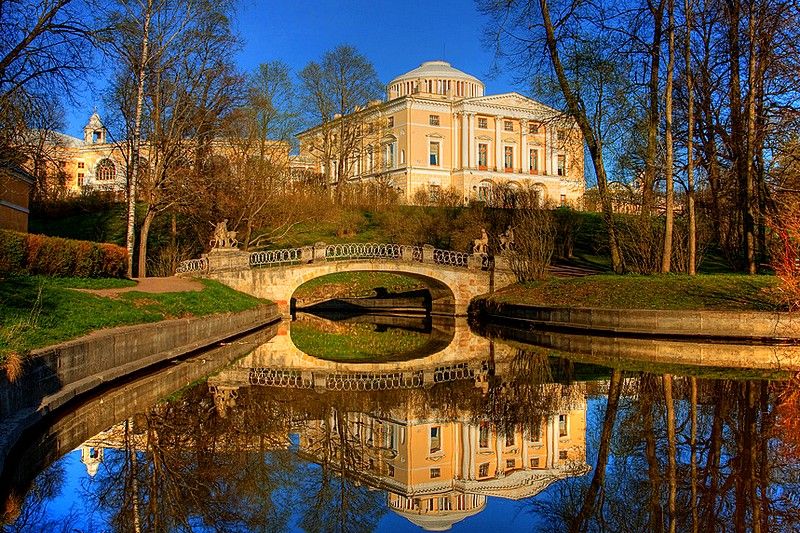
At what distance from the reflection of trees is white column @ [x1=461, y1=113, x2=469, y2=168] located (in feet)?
221

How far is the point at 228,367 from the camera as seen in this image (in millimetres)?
15195

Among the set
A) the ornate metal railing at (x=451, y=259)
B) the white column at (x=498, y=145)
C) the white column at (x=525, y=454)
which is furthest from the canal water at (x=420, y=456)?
the white column at (x=498, y=145)

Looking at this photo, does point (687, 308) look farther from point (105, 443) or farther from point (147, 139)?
point (147, 139)

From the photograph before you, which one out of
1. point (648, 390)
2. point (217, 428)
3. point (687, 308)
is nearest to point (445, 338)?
point (687, 308)

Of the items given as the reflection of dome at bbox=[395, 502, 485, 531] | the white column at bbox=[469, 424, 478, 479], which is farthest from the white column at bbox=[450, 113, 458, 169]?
the reflection of dome at bbox=[395, 502, 485, 531]

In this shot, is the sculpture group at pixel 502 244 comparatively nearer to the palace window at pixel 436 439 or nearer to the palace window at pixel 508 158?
the palace window at pixel 436 439

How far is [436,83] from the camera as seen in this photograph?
83500 millimetres

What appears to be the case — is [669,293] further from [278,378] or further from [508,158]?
[508,158]

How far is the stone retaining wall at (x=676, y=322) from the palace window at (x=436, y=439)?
1276cm

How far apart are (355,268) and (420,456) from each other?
2420 cm

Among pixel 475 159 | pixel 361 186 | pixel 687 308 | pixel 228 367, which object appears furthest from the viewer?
pixel 475 159

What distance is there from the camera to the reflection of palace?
6859 mm

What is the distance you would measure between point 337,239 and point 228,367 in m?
31.5

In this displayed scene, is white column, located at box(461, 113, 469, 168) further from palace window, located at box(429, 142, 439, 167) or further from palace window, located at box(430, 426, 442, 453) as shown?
palace window, located at box(430, 426, 442, 453)
